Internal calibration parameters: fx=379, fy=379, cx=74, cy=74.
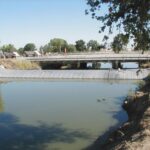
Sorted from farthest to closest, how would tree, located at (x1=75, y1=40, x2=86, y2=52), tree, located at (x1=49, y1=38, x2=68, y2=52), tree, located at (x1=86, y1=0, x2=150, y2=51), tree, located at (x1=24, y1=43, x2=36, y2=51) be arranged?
tree, located at (x1=24, y1=43, x2=36, y2=51) < tree, located at (x1=49, y1=38, x2=68, y2=52) < tree, located at (x1=75, y1=40, x2=86, y2=52) < tree, located at (x1=86, y1=0, x2=150, y2=51)

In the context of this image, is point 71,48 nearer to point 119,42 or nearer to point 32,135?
point 32,135

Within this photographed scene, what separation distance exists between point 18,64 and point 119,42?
59491 mm

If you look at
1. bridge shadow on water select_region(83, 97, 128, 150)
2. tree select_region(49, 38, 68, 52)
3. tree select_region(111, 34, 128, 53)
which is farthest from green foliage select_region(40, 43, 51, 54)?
tree select_region(111, 34, 128, 53)

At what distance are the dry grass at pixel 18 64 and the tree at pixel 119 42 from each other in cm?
5459

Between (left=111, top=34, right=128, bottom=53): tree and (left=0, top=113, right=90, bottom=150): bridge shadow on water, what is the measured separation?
5.60 m

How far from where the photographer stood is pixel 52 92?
134ft

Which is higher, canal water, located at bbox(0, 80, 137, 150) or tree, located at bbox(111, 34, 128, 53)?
Result: tree, located at bbox(111, 34, 128, 53)

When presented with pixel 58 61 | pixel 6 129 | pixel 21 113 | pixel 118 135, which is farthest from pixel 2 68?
pixel 118 135

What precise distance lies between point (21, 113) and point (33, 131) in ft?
20.3

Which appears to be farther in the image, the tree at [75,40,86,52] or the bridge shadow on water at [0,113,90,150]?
the tree at [75,40,86,52]

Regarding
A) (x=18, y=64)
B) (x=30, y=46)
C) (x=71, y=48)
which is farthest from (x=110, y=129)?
(x=30, y=46)

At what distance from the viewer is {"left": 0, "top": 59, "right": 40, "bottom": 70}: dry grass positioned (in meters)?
71.2

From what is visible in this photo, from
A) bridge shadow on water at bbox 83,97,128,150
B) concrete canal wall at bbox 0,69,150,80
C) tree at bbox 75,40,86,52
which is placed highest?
tree at bbox 75,40,86,52

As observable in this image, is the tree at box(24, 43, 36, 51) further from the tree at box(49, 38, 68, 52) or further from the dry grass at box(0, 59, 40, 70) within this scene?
the dry grass at box(0, 59, 40, 70)
